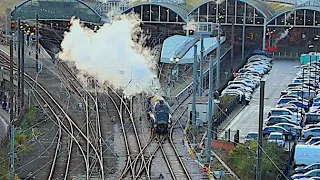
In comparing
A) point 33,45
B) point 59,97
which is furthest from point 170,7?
point 59,97

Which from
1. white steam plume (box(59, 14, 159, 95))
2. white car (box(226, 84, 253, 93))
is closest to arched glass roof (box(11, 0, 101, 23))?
white steam plume (box(59, 14, 159, 95))

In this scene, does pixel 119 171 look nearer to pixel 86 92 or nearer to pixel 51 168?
pixel 51 168

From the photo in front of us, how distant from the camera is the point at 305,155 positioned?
1650 centimetres

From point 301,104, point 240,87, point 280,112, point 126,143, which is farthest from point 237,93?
point 126,143

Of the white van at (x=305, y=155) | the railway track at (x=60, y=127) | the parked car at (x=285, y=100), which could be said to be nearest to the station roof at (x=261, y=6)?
the railway track at (x=60, y=127)

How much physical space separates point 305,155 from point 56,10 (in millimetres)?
21749

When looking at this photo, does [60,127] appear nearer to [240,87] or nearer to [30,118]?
[30,118]

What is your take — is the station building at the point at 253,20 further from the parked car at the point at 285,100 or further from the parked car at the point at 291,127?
the parked car at the point at 291,127

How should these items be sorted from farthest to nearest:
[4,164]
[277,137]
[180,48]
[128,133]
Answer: [180,48]
[128,133]
[277,137]
[4,164]

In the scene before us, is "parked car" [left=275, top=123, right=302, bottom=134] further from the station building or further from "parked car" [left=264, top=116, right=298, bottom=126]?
the station building

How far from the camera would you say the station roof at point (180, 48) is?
27.5 metres

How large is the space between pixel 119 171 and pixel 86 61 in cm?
1091

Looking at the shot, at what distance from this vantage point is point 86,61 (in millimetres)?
26562

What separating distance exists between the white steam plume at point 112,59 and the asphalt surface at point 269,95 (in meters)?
2.76
